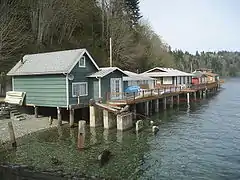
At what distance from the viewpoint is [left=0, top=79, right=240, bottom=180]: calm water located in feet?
53.3

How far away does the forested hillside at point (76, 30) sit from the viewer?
131ft

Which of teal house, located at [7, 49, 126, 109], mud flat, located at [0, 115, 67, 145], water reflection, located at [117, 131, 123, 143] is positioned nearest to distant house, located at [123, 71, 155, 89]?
teal house, located at [7, 49, 126, 109]

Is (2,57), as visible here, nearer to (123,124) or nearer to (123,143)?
(123,124)

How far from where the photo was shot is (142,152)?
19859 mm

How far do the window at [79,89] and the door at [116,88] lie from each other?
2873mm

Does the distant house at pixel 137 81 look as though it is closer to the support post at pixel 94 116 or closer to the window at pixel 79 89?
the window at pixel 79 89

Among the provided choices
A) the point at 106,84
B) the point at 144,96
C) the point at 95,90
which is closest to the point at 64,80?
the point at 95,90

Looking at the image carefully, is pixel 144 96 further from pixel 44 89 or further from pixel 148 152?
pixel 148 152

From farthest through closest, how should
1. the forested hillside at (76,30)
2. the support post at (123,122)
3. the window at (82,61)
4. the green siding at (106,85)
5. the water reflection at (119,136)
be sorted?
the forested hillside at (76,30) < the green siding at (106,85) < the window at (82,61) < the support post at (123,122) < the water reflection at (119,136)

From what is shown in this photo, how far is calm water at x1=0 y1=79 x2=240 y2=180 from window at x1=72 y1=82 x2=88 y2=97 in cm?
374

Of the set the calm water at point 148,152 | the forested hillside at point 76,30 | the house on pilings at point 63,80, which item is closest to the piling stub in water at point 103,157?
the calm water at point 148,152

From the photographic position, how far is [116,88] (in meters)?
31.1

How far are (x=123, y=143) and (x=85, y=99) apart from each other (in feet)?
26.1

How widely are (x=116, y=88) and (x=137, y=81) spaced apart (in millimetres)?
11613
